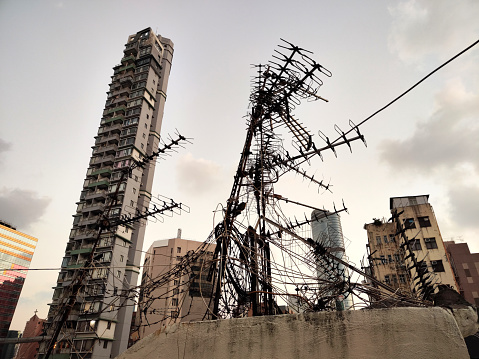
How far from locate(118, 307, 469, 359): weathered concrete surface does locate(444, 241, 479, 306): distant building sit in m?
52.2

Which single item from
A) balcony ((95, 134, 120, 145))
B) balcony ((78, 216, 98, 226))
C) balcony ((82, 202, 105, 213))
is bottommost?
balcony ((78, 216, 98, 226))

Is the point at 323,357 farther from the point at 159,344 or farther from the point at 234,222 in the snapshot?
the point at 234,222

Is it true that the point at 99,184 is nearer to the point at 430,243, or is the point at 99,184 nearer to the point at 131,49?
the point at 131,49

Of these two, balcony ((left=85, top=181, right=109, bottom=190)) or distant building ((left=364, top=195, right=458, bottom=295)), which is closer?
distant building ((left=364, top=195, right=458, bottom=295))

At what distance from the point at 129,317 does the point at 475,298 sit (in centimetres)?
4805

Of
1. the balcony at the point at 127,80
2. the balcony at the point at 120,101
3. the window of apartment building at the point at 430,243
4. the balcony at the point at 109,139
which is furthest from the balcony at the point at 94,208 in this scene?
the window of apartment building at the point at 430,243

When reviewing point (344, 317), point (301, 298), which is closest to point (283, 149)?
point (301, 298)

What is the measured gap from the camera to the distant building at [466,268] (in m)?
44.2

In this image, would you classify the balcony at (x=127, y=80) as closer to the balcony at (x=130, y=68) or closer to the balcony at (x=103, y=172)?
the balcony at (x=130, y=68)

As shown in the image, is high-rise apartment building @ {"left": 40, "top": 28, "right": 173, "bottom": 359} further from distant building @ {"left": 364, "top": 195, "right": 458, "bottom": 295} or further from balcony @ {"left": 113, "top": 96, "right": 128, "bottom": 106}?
distant building @ {"left": 364, "top": 195, "right": 458, "bottom": 295}

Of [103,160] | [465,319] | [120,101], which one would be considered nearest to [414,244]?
[465,319]

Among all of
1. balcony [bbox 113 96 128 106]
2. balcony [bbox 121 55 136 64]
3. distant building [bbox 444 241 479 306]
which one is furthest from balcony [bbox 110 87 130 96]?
distant building [bbox 444 241 479 306]

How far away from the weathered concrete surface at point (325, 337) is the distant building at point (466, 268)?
5224 centimetres

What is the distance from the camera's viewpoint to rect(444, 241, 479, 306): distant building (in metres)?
44.2
